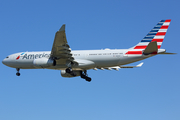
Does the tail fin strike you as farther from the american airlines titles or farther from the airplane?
the american airlines titles

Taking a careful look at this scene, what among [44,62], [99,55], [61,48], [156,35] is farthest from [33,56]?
[156,35]

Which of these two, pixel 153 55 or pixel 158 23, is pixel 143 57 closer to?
pixel 153 55

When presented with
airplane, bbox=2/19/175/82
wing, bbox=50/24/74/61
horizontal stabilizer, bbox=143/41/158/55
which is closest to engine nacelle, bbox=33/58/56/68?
airplane, bbox=2/19/175/82

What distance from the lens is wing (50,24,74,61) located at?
111 feet

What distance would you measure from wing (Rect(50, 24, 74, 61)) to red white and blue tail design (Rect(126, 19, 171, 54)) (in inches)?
295

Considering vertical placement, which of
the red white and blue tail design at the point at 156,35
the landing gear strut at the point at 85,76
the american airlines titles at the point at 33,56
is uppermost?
the red white and blue tail design at the point at 156,35

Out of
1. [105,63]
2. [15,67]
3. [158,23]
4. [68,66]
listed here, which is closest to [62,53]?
[68,66]

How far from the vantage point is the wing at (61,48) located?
33750mm

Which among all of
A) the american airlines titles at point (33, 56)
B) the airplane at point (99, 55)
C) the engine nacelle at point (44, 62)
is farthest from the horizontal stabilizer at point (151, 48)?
the american airlines titles at point (33, 56)

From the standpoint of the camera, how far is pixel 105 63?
37625 mm

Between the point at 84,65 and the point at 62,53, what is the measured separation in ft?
11.2

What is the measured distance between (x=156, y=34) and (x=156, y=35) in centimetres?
13

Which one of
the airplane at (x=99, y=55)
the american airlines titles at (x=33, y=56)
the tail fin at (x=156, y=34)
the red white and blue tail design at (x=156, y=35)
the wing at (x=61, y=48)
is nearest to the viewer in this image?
the wing at (x=61, y=48)

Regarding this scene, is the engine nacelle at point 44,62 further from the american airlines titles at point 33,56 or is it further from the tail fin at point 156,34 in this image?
the tail fin at point 156,34
